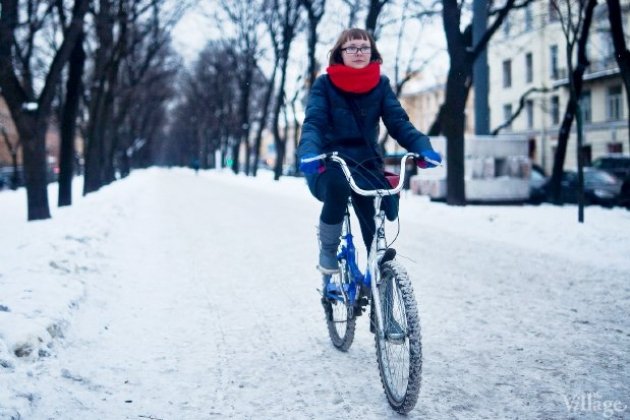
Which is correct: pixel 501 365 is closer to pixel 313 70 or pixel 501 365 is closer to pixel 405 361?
pixel 405 361

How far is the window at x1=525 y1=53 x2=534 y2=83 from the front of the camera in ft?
145

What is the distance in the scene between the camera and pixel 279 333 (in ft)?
15.5

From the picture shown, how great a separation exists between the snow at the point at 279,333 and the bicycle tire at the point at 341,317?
104 mm

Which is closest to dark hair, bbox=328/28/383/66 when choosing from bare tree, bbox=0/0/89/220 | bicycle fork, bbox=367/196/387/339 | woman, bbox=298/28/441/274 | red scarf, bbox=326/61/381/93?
woman, bbox=298/28/441/274

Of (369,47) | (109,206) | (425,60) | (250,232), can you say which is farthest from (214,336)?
(425,60)

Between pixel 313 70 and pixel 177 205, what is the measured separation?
13.3m

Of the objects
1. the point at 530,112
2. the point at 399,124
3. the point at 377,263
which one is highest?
the point at 530,112

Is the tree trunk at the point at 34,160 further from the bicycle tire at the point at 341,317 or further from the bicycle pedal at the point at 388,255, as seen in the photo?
the bicycle pedal at the point at 388,255

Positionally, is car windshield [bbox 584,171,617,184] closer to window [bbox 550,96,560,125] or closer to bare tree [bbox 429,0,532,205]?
bare tree [bbox 429,0,532,205]

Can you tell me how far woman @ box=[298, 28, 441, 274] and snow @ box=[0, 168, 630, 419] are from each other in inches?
40.7

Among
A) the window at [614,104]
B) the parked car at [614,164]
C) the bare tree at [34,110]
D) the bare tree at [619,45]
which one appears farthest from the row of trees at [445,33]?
the window at [614,104]

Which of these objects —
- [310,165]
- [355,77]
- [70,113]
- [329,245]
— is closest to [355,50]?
[355,77]

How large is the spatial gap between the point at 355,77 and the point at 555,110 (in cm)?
4172

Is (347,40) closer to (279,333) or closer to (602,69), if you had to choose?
(279,333)
